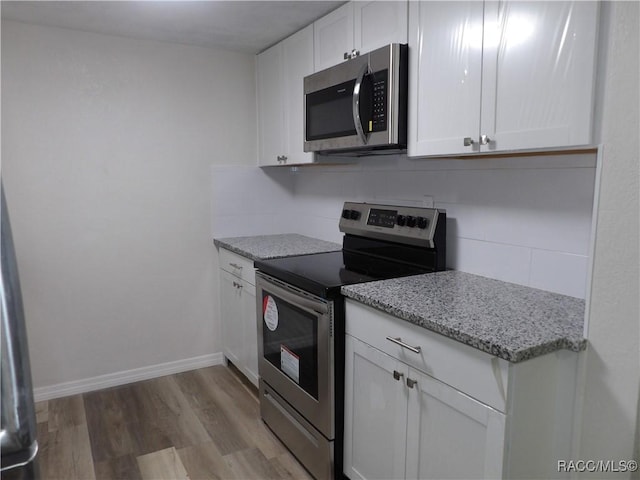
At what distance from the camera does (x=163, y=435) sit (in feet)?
7.85

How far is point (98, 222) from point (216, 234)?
2.39 feet

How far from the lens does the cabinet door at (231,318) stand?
114 inches

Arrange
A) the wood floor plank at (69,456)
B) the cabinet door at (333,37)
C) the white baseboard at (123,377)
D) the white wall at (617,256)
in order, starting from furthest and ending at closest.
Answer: the white baseboard at (123,377) → the cabinet door at (333,37) → the wood floor plank at (69,456) → the white wall at (617,256)

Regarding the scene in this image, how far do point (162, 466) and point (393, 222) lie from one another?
1545 millimetres

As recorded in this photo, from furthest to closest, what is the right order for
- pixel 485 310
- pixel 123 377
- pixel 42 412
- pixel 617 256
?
pixel 123 377, pixel 42 412, pixel 485 310, pixel 617 256

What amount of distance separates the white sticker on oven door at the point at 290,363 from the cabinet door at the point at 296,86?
Answer: 1047 millimetres

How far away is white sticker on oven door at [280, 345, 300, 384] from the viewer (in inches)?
82.7

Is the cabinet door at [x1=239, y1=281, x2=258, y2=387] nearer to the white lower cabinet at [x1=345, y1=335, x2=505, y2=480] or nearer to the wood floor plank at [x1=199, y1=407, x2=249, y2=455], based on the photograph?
the wood floor plank at [x1=199, y1=407, x2=249, y2=455]

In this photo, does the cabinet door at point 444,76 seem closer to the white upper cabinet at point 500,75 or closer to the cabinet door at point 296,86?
the white upper cabinet at point 500,75

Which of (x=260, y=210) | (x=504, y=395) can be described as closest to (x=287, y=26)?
(x=260, y=210)

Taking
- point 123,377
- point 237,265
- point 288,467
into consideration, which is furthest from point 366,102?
point 123,377

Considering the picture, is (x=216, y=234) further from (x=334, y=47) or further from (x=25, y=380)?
(x=25, y=380)

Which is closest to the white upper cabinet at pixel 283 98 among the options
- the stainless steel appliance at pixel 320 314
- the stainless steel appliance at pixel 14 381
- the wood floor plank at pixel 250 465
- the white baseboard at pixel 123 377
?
the stainless steel appliance at pixel 320 314

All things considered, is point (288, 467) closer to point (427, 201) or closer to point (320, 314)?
point (320, 314)
